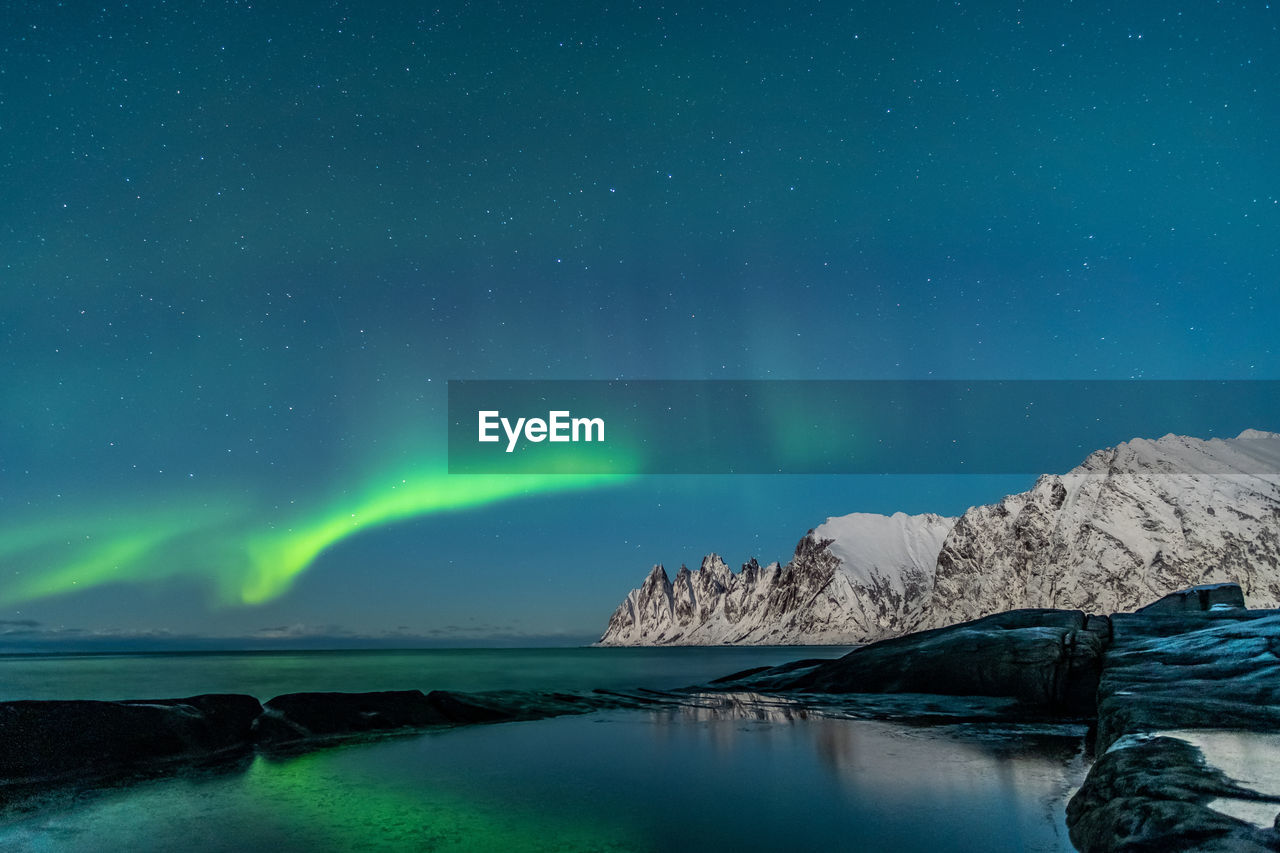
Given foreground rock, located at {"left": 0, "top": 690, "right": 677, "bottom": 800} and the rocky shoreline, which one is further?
foreground rock, located at {"left": 0, "top": 690, "right": 677, "bottom": 800}

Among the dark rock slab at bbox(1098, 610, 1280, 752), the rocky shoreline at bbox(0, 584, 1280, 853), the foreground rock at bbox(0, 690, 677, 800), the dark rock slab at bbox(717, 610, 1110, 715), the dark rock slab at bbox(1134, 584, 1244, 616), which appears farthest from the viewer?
the dark rock slab at bbox(1134, 584, 1244, 616)

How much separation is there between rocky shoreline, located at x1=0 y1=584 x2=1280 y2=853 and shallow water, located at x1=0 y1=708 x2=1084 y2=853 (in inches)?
85.7

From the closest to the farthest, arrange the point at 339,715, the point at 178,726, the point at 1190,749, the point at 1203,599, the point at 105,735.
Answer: the point at 1190,749
the point at 105,735
the point at 178,726
the point at 339,715
the point at 1203,599

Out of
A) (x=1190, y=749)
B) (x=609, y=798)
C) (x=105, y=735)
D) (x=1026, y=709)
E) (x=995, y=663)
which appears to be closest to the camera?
(x=1190, y=749)

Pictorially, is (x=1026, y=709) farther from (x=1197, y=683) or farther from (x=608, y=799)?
(x=608, y=799)

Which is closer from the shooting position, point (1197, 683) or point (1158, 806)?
point (1158, 806)

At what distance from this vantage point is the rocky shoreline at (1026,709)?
1338 cm

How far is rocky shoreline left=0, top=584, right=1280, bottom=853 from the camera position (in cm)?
1338

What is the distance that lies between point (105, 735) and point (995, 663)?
133 feet

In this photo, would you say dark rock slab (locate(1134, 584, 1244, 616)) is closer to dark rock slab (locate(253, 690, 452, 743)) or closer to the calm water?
the calm water

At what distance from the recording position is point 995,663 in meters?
39.8

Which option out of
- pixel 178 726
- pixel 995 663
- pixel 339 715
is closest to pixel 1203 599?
pixel 995 663

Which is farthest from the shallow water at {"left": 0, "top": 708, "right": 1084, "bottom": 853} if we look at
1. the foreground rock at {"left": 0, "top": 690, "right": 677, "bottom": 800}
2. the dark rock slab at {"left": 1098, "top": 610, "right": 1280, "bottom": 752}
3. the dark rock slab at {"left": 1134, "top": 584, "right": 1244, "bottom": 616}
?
the dark rock slab at {"left": 1134, "top": 584, "right": 1244, "bottom": 616}

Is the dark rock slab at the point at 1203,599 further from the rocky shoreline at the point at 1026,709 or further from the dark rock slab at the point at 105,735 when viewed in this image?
the dark rock slab at the point at 105,735
